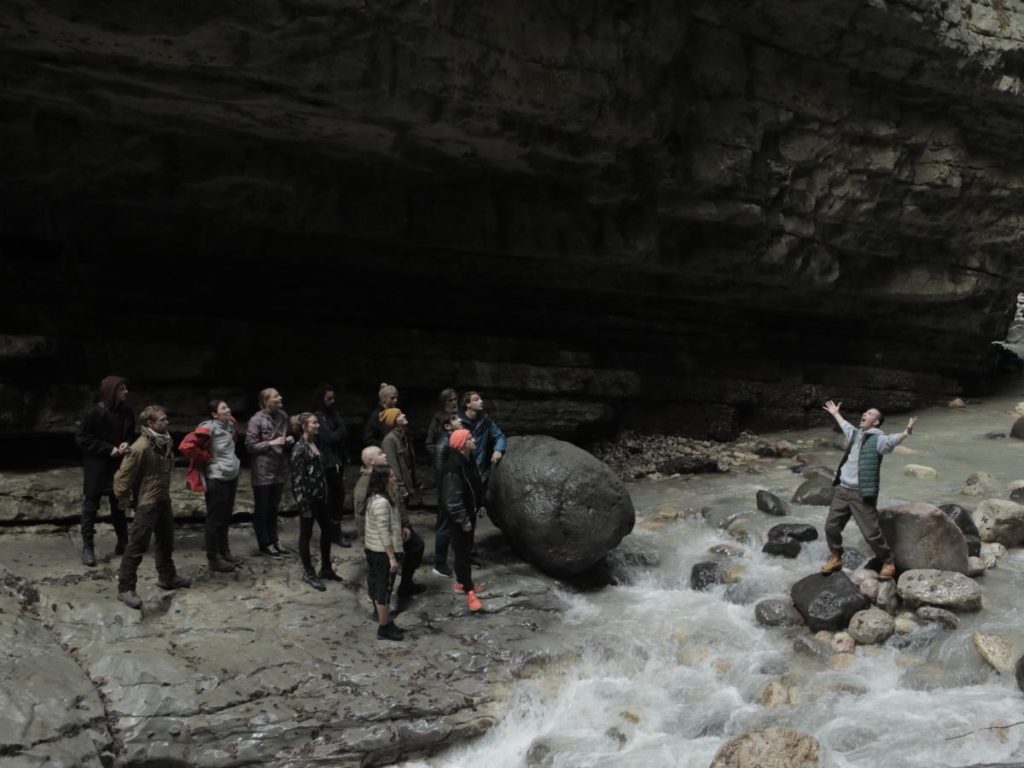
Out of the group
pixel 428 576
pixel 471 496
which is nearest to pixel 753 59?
pixel 471 496

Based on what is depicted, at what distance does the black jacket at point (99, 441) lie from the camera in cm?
942

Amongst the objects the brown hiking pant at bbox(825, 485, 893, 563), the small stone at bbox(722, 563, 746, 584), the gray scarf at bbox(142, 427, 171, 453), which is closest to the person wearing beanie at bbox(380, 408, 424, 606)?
the gray scarf at bbox(142, 427, 171, 453)

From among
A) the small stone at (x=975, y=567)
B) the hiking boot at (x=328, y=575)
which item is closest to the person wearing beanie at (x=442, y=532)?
the hiking boot at (x=328, y=575)

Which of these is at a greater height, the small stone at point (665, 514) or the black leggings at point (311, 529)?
the black leggings at point (311, 529)

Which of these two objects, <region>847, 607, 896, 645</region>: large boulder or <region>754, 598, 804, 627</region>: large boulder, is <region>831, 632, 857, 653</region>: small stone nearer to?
<region>847, 607, 896, 645</region>: large boulder

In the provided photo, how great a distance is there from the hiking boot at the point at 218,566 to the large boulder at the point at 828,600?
6484 mm

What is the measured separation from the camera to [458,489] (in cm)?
982

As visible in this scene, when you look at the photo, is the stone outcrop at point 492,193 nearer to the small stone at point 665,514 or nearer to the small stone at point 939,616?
the small stone at point 665,514

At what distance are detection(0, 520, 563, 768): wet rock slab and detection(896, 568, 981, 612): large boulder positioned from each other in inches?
155

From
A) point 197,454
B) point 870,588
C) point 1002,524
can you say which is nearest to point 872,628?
point 870,588

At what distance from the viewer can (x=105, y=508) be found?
1147cm

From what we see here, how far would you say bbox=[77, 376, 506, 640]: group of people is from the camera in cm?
867

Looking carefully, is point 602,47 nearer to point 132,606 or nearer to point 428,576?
point 428,576

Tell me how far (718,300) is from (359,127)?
9361 millimetres
